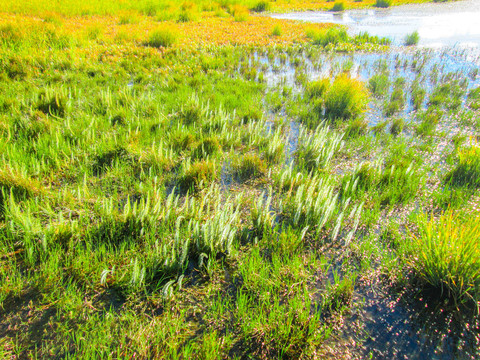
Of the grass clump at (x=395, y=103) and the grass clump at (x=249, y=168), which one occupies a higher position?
the grass clump at (x=395, y=103)

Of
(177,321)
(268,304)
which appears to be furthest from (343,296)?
(177,321)

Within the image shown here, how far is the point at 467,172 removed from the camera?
313 centimetres

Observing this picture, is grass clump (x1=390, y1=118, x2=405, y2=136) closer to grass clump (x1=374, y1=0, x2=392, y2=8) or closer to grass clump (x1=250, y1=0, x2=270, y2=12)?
grass clump (x1=250, y1=0, x2=270, y2=12)

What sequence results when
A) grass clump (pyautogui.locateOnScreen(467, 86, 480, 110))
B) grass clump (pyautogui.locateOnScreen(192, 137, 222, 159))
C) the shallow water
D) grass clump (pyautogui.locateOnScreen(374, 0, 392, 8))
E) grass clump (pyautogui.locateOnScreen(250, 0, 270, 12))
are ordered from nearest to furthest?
grass clump (pyautogui.locateOnScreen(192, 137, 222, 159)) < grass clump (pyautogui.locateOnScreen(467, 86, 480, 110)) < the shallow water < grass clump (pyautogui.locateOnScreen(250, 0, 270, 12)) < grass clump (pyautogui.locateOnScreen(374, 0, 392, 8))

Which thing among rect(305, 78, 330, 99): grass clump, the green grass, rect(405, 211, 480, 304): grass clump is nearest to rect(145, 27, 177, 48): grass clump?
the green grass

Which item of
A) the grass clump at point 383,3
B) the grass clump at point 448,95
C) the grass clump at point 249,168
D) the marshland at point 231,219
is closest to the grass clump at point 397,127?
the marshland at point 231,219

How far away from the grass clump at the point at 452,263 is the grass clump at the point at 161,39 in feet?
29.6

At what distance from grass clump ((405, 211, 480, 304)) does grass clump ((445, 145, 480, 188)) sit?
4.40 ft

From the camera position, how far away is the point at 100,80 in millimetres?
5703

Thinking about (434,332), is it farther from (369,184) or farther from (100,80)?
(100,80)

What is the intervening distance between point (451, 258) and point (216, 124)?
3486mm

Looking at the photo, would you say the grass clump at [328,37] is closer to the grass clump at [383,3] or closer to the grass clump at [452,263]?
the grass clump at [452,263]

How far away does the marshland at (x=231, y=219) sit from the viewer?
1732mm

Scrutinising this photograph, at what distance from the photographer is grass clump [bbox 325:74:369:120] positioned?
5020 millimetres
